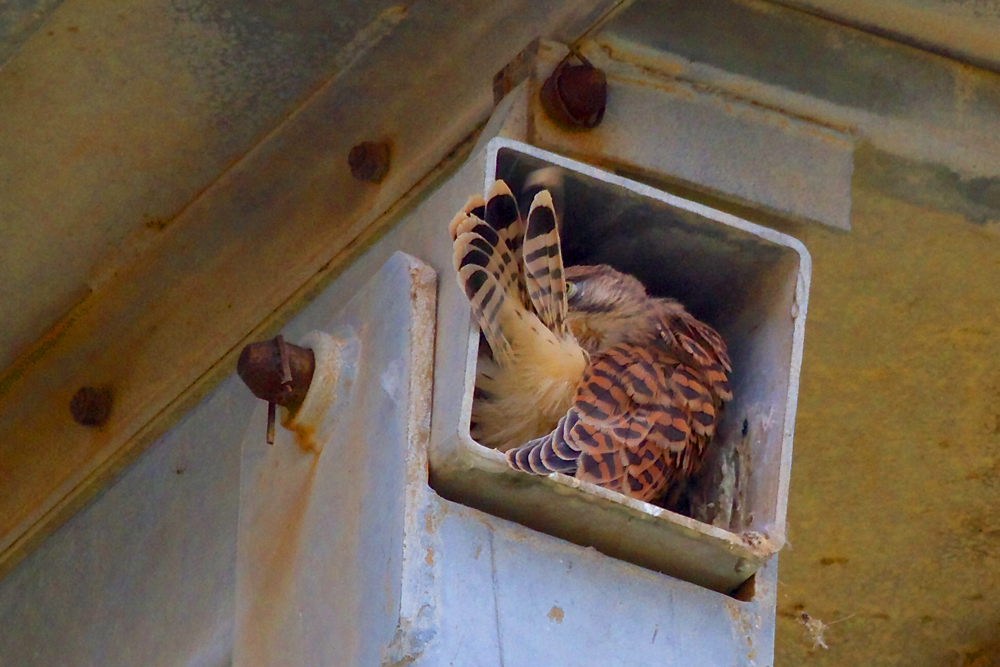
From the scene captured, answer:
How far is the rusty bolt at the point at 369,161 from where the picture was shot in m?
2.58

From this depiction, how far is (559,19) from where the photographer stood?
2438mm

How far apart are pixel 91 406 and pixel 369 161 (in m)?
0.76

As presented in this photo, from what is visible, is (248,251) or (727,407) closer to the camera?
(727,407)

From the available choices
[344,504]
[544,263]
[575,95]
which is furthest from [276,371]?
[575,95]

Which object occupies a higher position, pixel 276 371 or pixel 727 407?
pixel 276 371

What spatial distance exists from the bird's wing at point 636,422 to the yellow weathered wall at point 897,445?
43 cm

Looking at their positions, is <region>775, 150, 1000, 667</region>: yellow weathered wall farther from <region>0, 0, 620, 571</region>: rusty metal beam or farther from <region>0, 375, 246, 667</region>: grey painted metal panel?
<region>0, 375, 246, 667</region>: grey painted metal panel

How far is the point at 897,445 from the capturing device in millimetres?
3092

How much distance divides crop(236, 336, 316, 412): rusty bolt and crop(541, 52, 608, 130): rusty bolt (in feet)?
2.07

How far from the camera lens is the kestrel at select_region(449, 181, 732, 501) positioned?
2.00 m

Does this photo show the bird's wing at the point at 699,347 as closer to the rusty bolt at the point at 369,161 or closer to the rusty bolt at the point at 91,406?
the rusty bolt at the point at 369,161

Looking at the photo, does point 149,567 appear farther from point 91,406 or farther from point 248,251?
point 248,251

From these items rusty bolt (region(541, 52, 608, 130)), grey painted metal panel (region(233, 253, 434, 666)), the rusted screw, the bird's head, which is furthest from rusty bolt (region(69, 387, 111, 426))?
rusty bolt (region(541, 52, 608, 130))

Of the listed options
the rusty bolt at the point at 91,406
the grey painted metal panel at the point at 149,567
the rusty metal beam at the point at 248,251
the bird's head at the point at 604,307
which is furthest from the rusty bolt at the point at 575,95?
the rusty bolt at the point at 91,406
